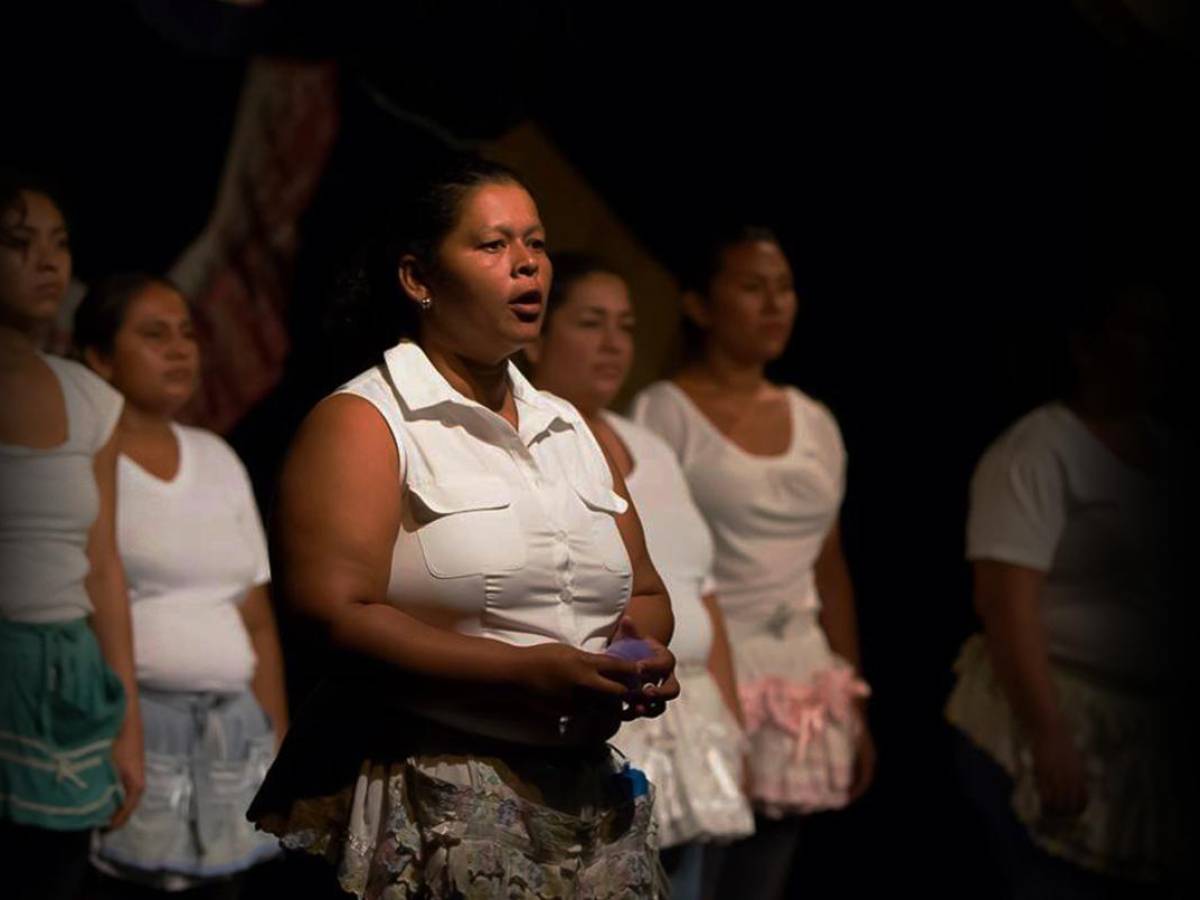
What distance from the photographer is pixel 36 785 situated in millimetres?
3186

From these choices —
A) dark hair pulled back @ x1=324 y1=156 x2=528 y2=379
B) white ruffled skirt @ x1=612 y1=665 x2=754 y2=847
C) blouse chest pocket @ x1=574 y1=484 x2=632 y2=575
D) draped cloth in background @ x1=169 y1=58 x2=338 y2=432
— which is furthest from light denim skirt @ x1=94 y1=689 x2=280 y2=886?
blouse chest pocket @ x1=574 y1=484 x2=632 y2=575

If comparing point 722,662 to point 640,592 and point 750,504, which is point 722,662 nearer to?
point 750,504

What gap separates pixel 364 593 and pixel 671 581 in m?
1.48

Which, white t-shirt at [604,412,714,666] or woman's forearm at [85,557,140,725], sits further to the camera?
white t-shirt at [604,412,714,666]

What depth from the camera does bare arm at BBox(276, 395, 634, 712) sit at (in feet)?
7.59

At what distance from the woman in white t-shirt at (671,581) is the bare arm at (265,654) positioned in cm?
74

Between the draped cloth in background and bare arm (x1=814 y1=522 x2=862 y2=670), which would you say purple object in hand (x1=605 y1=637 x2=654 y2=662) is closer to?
bare arm (x1=814 y1=522 x2=862 y2=670)

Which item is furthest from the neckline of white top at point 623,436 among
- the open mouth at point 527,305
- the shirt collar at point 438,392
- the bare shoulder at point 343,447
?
the bare shoulder at point 343,447

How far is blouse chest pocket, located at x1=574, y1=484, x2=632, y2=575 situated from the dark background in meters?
2.13

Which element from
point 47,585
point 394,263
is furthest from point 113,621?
point 394,263

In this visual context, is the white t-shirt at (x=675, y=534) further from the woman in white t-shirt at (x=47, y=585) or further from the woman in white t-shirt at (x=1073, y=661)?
the woman in white t-shirt at (x=47, y=585)

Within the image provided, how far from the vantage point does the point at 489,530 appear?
2428 millimetres

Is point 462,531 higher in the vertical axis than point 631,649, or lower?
higher

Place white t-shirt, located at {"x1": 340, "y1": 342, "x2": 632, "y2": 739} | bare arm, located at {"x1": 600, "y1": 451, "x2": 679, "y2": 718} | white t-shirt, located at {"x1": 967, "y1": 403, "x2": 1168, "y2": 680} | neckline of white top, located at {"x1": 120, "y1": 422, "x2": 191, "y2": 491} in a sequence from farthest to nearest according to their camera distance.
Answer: white t-shirt, located at {"x1": 967, "y1": 403, "x2": 1168, "y2": 680} < neckline of white top, located at {"x1": 120, "y1": 422, "x2": 191, "y2": 491} < bare arm, located at {"x1": 600, "y1": 451, "x2": 679, "y2": 718} < white t-shirt, located at {"x1": 340, "y1": 342, "x2": 632, "y2": 739}
